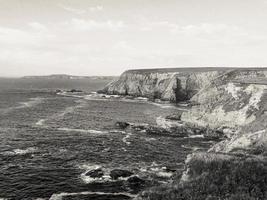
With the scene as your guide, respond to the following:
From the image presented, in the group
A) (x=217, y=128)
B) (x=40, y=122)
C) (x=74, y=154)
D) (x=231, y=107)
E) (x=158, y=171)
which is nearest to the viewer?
(x=158, y=171)

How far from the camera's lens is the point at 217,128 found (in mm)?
74875

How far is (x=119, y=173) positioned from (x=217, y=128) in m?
38.4

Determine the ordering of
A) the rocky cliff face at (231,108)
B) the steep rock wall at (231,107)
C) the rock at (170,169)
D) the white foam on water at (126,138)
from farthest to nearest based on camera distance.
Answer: the steep rock wall at (231,107), the rocky cliff face at (231,108), the white foam on water at (126,138), the rock at (170,169)

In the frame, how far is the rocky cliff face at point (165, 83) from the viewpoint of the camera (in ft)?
455

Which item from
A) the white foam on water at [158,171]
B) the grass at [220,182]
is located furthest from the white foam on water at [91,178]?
the grass at [220,182]

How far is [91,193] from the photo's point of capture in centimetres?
3728

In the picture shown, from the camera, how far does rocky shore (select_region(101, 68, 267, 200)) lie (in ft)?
87.9

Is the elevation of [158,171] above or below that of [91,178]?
below

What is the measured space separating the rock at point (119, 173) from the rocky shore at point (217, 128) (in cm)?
1003

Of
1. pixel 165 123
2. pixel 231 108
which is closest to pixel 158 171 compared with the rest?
pixel 231 108

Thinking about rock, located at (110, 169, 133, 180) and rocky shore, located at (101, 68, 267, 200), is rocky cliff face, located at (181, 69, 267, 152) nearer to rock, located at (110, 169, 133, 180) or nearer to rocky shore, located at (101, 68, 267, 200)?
rocky shore, located at (101, 68, 267, 200)

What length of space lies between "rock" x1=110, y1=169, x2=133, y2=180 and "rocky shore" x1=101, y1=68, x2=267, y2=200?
10.0 metres

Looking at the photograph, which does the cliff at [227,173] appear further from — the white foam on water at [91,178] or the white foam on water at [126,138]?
the white foam on water at [126,138]

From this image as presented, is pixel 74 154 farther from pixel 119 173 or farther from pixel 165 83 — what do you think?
pixel 165 83
